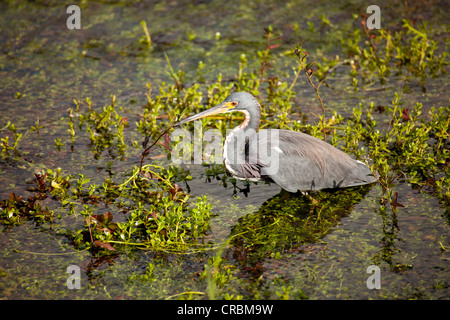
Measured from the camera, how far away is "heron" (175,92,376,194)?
543 cm

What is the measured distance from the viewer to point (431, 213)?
5164 millimetres

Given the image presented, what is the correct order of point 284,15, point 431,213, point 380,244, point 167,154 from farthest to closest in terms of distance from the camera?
point 284,15 < point 167,154 < point 431,213 < point 380,244

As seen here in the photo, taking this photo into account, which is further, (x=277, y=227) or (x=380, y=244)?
(x=277, y=227)

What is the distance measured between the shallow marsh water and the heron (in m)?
0.28

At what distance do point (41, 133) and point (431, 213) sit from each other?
4.92 metres

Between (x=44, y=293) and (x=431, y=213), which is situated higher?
(x=431, y=213)

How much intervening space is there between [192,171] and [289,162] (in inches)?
51.2

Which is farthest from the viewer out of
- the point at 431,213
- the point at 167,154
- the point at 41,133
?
the point at 41,133

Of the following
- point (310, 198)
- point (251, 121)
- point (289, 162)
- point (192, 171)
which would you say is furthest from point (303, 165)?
point (192, 171)

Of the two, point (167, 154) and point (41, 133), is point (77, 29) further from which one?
point (167, 154)

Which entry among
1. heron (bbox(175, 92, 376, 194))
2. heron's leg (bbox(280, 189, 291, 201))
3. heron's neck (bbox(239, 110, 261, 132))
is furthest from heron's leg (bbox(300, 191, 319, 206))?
heron's neck (bbox(239, 110, 261, 132))

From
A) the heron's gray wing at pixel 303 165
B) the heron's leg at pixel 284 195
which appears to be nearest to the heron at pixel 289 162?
the heron's gray wing at pixel 303 165
